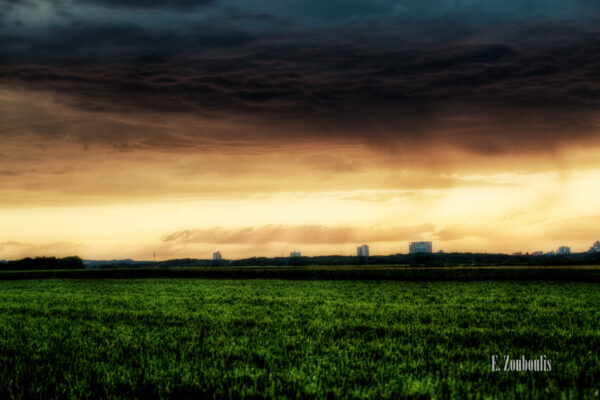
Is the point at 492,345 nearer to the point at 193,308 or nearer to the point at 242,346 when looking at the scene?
the point at 242,346

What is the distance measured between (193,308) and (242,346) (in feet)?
41.9

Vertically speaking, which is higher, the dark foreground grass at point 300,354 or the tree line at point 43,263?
the dark foreground grass at point 300,354

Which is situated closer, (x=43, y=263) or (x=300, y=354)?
(x=300, y=354)

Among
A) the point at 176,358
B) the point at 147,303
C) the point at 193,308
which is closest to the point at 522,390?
the point at 176,358

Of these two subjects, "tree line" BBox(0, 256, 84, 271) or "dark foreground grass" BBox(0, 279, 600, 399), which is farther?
"tree line" BBox(0, 256, 84, 271)

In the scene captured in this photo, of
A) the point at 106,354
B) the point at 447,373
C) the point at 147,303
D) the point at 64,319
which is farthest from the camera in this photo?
the point at 147,303

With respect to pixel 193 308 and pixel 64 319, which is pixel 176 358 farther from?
pixel 193 308

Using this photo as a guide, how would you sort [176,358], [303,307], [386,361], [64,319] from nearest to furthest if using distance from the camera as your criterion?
[386,361]
[176,358]
[64,319]
[303,307]

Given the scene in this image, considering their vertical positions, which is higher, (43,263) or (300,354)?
(300,354)

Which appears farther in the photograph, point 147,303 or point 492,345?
point 147,303

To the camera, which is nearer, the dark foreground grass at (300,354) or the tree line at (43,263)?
the dark foreground grass at (300,354)

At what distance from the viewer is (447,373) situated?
9812mm

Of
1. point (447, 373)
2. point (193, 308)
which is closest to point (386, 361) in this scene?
point (447, 373)

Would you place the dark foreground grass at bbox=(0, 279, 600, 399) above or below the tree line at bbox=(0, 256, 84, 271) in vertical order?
above
